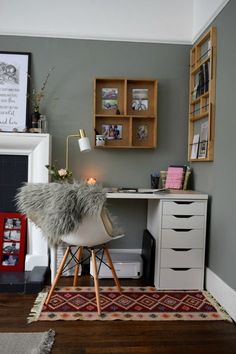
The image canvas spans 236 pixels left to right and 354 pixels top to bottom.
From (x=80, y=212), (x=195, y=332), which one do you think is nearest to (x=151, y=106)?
(x=80, y=212)

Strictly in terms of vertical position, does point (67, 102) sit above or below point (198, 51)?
below

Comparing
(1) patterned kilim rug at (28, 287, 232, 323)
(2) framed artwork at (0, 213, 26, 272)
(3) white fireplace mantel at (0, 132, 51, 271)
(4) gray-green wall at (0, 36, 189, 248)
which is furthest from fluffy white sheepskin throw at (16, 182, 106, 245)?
(4) gray-green wall at (0, 36, 189, 248)

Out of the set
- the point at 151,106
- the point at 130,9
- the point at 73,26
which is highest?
the point at 130,9

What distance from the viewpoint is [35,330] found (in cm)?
205

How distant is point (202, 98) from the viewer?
2.98 meters

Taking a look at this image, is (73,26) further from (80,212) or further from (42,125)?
(80,212)

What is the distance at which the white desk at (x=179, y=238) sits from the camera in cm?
275

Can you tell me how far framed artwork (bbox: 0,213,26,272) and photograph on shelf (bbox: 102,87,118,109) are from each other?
1.37 metres

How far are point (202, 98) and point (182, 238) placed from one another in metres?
1.27

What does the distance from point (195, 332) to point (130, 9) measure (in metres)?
2.98

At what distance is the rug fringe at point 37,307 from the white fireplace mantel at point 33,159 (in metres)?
0.47

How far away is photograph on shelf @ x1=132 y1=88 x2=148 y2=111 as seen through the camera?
3.33 meters

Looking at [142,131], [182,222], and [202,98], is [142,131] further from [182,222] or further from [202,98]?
[182,222]

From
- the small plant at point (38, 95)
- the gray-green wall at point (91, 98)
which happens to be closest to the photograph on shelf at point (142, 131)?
the gray-green wall at point (91, 98)
